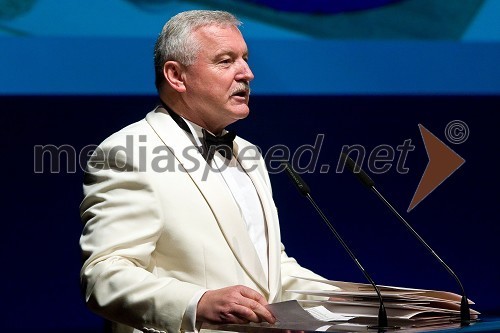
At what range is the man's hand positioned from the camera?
1762mm

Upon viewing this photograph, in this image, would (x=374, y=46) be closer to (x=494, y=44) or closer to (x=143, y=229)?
(x=494, y=44)

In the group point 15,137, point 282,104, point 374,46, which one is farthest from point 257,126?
point 15,137

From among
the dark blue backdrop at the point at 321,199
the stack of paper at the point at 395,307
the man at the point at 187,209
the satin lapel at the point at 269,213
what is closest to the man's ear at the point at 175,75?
the man at the point at 187,209

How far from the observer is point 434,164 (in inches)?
143

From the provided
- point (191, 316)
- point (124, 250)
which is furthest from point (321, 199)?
point (191, 316)

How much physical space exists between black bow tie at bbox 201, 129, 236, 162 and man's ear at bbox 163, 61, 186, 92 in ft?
0.41

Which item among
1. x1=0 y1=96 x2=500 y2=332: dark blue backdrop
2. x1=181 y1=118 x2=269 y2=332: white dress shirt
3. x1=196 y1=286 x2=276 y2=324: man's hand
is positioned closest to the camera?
x1=196 y1=286 x2=276 y2=324: man's hand

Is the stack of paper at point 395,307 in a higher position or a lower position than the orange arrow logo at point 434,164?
lower

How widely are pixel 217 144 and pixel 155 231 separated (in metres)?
0.38

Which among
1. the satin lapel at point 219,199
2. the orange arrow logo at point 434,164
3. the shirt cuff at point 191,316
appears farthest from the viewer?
the orange arrow logo at point 434,164

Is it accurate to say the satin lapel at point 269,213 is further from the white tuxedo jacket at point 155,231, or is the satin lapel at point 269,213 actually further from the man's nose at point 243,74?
the man's nose at point 243,74

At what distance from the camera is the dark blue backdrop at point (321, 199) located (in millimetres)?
3287

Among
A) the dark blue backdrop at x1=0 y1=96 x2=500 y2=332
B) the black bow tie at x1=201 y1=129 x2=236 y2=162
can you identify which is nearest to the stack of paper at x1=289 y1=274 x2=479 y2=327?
the black bow tie at x1=201 y1=129 x2=236 y2=162

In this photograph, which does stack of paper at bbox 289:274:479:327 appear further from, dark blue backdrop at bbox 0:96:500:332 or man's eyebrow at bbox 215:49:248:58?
dark blue backdrop at bbox 0:96:500:332
